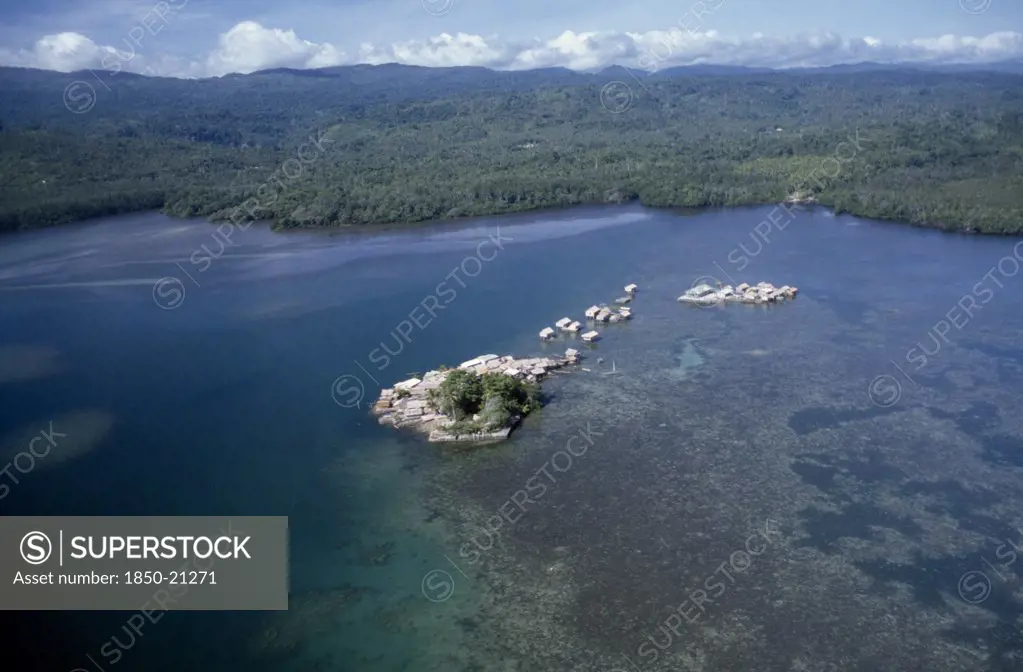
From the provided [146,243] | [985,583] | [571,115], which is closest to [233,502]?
[985,583]

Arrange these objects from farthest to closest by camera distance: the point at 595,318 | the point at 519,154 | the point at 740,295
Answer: the point at 519,154 < the point at 740,295 < the point at 595,318

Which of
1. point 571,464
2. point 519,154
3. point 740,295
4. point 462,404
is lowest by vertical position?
point 571,464

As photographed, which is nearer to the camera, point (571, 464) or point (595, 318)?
point (571, 464)

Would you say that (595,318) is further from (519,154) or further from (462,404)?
(519,154)

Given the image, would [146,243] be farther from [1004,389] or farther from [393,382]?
[1004,389]

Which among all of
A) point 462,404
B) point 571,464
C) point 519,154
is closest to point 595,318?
point 462,404

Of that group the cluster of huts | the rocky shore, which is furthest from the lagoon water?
the rocky shore
